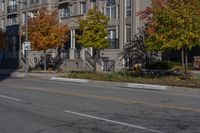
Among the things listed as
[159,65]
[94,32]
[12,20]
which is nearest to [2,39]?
[12,20]

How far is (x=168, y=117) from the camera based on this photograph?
1499cm

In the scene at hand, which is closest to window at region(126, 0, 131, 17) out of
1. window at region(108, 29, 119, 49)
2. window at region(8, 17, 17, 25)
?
window at region(108, 29, 119, 49)

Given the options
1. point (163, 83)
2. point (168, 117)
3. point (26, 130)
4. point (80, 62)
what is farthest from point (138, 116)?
point (80, 62)

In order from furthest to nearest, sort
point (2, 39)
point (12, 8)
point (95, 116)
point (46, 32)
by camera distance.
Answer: point (12, 8) < point (2, 39) < point (46, 32) < point (95, 116)

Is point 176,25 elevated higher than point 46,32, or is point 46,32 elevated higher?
point 46,32

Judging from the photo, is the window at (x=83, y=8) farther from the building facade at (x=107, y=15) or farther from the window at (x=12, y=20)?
the window at (x=12, y=20)

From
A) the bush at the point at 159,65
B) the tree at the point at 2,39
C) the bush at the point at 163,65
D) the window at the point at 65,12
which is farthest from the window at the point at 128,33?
the tree at the point at 2,39

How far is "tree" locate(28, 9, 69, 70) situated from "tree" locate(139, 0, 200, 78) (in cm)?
2106

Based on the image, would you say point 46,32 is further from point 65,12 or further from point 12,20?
point 12,20

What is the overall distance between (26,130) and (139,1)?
3809 cm

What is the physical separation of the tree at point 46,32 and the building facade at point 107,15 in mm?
3087

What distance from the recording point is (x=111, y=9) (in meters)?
53.2

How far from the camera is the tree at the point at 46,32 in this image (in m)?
52.1

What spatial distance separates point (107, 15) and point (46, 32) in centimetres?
663
